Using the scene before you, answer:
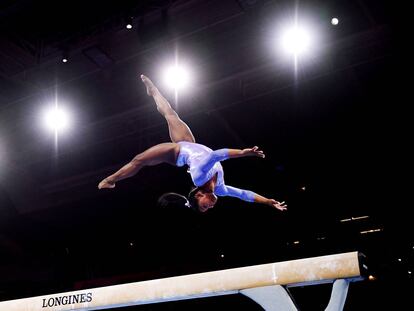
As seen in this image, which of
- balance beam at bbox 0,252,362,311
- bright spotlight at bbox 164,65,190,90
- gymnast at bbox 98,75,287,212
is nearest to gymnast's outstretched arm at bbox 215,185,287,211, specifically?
gymnast at bbox 98,75,287,212

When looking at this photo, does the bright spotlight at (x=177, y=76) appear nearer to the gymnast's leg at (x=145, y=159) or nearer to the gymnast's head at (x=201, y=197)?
the gymnast's leg at (x=145, y=159)

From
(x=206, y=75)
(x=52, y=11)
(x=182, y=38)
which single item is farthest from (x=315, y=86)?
(x=52, y=11)

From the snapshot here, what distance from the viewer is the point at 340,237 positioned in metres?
8.12

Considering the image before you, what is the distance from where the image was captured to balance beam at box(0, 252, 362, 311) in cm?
271

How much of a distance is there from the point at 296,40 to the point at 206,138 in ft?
9.17

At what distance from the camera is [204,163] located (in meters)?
3.75

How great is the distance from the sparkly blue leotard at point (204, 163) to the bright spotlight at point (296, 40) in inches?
104

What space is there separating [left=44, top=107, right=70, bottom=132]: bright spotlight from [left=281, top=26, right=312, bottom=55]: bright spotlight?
394cm

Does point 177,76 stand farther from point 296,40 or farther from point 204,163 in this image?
point 204,163

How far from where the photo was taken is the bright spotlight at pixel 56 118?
7.39 metres

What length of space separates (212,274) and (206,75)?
4289mm

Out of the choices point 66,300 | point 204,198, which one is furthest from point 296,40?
point 66,300

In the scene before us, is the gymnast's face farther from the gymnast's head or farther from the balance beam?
the balance beam

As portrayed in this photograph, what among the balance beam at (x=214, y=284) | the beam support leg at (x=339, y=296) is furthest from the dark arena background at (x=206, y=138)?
the beam support leg at (x=339, y=296)
